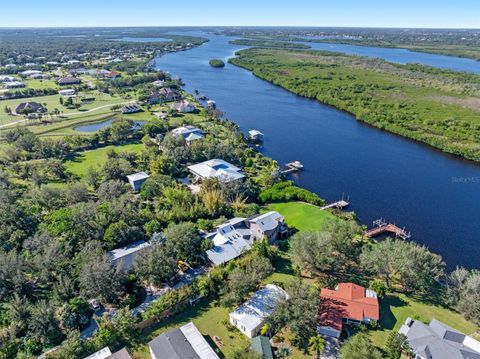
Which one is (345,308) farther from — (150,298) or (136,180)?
(136,180)

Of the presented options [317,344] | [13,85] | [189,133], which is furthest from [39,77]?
[317,344]

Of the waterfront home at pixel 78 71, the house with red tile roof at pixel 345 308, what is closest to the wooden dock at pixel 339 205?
the house with red tile roof at pixel 345 308

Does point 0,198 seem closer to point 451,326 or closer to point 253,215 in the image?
point 253,215

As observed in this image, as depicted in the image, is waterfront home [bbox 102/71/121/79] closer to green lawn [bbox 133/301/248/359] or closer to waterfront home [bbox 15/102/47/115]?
waterfront home [bbox 15/102/47/115]

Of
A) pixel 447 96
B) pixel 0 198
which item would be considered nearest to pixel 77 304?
pixel 0 198

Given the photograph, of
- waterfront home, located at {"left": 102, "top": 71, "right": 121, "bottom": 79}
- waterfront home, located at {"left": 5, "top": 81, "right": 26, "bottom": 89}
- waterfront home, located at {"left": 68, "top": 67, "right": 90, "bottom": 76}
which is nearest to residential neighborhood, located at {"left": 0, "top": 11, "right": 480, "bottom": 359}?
waterfront home, located at {"left": 5, "top": 81, "right": 26, "bottom": 89}

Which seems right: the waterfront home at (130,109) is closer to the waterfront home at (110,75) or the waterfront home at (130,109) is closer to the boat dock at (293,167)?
the waterfront home at (110,75)
